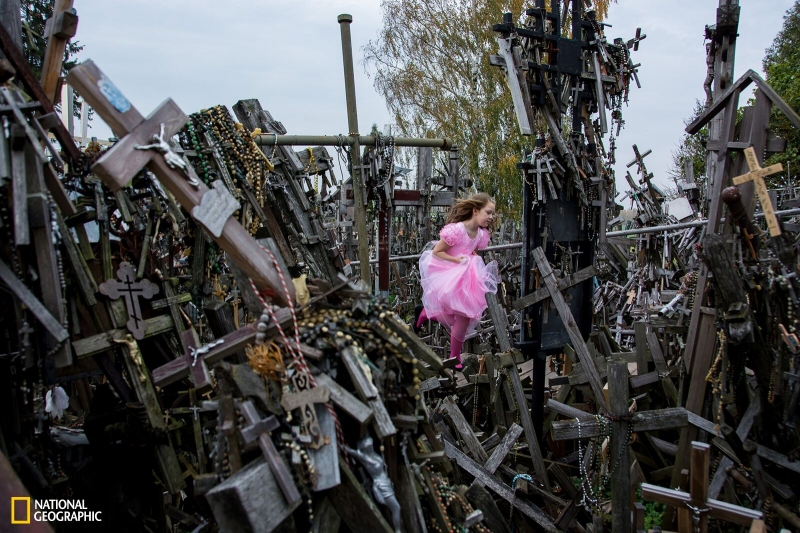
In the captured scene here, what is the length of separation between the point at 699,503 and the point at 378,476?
2.18m

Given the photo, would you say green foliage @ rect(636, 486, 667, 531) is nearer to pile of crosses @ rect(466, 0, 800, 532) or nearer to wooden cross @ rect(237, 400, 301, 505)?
pile of crosses @ rect(466, 0, 800, 532)

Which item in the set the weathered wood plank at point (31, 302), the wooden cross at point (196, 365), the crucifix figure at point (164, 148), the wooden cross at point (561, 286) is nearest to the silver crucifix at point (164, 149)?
the crucifix figure at point (164, 148)

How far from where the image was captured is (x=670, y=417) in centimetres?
448

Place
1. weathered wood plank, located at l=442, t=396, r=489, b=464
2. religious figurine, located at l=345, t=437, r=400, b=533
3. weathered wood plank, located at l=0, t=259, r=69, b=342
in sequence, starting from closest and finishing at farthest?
1. religious figurine, located at l=345, t=437, r=400, b=533
2. weathered wood plank, located at l=0, t=259, r=69, b=342
3. weathered wood plank, located at l=442, t=396, r=489, b=464

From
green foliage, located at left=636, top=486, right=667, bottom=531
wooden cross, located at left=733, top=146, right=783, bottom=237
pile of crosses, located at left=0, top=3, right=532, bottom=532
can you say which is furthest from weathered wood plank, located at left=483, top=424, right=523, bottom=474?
wooden cross, located at left=733, top=146, right=783, bottom=237

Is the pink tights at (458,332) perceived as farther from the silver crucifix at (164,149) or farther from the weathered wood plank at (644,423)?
the silver crucifix at (164,149)

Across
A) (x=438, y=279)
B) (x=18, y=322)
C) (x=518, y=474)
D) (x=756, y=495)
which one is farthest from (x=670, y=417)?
(x=18, y=322)

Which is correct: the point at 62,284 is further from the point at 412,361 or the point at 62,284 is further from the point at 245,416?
the point at 412,361

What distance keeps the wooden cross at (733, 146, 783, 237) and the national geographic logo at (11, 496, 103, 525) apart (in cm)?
462

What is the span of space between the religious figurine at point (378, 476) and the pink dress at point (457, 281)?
4219 mm

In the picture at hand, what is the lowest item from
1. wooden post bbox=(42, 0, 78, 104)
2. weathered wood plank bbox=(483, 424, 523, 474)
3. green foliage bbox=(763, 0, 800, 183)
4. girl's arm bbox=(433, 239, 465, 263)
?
weathered wood plank bbox=(483, 424, 523, 474)

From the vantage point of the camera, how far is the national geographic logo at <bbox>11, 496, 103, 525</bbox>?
2.55m

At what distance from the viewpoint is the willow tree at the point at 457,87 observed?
22172 mm

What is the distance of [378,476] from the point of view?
2.79 meters
